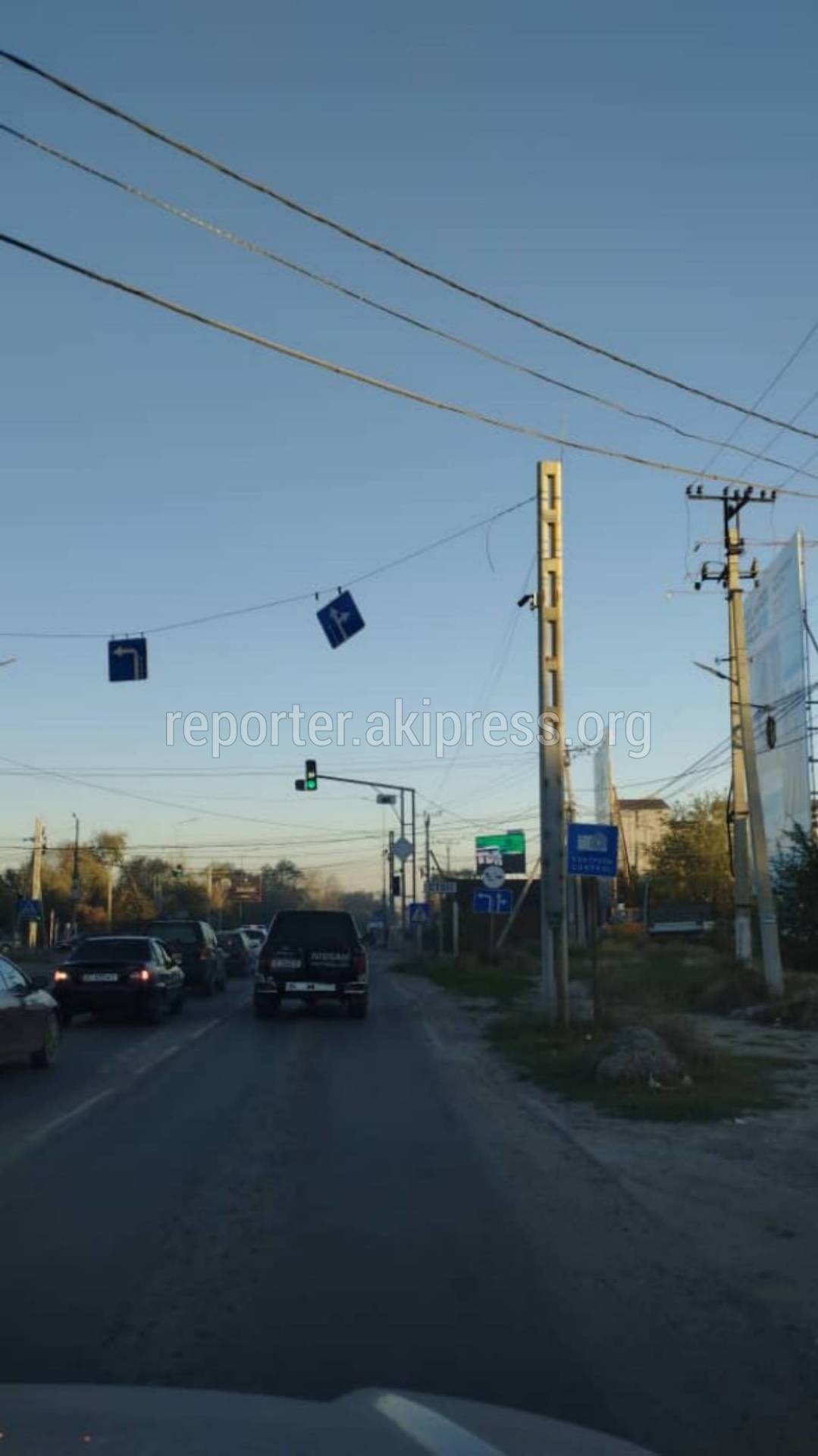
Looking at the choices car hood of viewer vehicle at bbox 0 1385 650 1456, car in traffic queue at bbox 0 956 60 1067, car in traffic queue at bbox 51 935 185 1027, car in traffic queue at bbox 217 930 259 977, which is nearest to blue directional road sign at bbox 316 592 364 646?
car in traffic queue at bbox 51 935 185 1027

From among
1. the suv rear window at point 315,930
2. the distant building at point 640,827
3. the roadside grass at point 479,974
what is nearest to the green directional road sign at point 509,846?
the roadside grass at point 479,974

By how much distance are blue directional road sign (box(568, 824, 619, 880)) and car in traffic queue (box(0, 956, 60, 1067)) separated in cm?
729

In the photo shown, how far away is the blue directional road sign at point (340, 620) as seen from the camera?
22094 millimetres

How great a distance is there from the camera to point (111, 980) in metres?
22.5

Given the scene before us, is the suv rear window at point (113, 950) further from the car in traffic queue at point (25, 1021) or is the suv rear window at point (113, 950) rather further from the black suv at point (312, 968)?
the car in traffic queue at point (25, 1021)

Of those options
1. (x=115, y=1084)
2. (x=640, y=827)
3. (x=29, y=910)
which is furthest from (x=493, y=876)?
(x=640, y=827)

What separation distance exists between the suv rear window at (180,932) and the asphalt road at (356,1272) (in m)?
19.2

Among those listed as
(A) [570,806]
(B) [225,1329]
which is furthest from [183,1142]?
(A) [570,806]

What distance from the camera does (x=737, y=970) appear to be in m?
27.2

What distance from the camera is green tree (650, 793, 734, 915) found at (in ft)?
267

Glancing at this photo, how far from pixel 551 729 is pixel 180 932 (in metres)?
14.9

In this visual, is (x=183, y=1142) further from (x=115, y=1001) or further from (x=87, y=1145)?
(x=115, y=1001)

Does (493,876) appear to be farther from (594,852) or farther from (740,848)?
(594,852)

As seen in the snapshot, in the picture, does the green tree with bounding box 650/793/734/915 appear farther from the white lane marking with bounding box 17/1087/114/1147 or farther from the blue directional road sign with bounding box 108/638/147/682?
the white lane marking with bounding box 17/1087/114/1147
